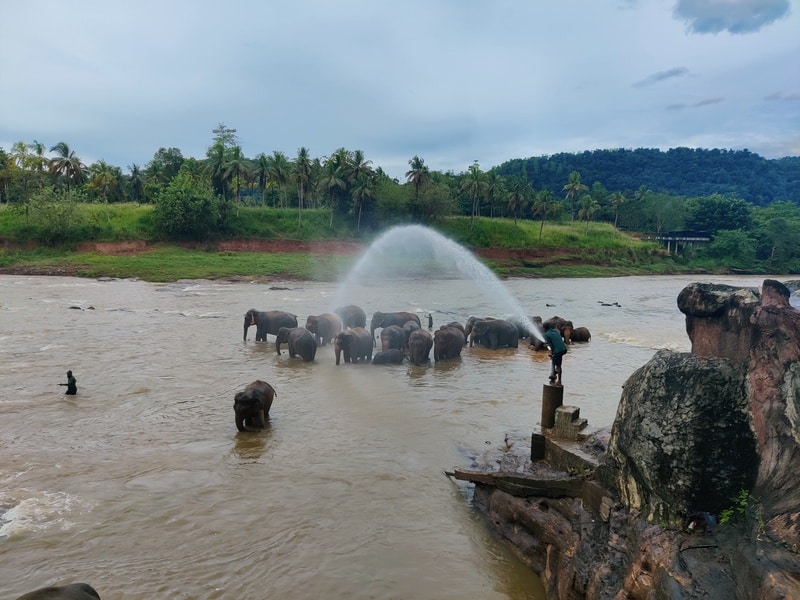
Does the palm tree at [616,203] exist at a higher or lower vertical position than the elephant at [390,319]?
higher

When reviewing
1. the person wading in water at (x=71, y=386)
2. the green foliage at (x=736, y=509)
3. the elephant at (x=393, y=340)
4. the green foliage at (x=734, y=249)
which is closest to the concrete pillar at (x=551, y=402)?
the green foliage at (x=736, y=509)

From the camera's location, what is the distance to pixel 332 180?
233ft

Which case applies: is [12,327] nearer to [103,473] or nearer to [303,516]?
[103,473]

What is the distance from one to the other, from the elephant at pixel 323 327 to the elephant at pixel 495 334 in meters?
5.28

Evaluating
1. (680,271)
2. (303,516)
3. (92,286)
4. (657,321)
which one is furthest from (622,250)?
(303,516)

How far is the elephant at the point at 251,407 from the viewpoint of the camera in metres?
11.7

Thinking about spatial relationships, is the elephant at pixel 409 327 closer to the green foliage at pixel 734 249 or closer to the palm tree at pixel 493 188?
the palm tree at pixel 493 188

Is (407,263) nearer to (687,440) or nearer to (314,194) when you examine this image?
(314,194)

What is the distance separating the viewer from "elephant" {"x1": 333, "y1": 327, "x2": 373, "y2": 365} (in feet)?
60.1

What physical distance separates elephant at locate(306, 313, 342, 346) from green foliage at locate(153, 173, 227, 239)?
4760cm

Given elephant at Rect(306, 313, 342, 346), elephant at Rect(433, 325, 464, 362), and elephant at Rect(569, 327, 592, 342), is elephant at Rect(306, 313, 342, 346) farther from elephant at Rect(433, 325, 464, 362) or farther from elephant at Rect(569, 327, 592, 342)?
elephant at Rect(569, 327, 592, 342)

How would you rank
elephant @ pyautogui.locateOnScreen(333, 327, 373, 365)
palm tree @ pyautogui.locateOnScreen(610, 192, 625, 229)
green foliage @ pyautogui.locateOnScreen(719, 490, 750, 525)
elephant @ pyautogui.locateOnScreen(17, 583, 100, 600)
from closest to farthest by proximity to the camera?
elephant @ pyautogui.locateOnScreen(17, 583, 100, 600)
green foliage @ pyautogui.locateOnScreen(719, 490, 750, 525)
elephant @ pyautogui.locateOnScreen(333, 327, 373, 365)
palm tree @ pyautogui.locateOnScreen(610, 192, 625, 229)

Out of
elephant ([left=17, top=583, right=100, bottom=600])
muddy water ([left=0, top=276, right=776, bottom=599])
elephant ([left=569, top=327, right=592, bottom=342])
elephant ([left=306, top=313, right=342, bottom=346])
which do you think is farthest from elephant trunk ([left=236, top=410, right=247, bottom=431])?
elephant ([left=569, top=327, right=592, bottom=342])

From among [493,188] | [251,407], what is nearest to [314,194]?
[493,188]
